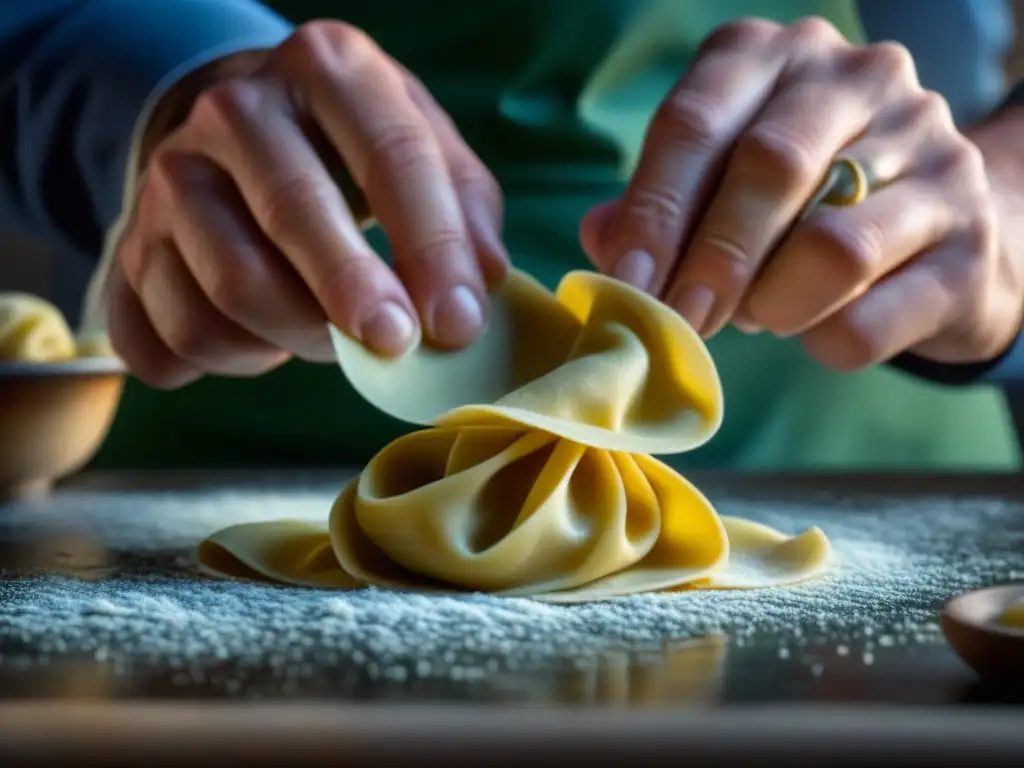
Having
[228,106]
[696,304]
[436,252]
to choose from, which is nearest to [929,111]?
[696,304]

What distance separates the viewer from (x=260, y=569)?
0.84 m

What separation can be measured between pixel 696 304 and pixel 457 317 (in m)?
0.18

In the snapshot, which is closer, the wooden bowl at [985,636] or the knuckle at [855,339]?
the wooden bowl at [985,636]

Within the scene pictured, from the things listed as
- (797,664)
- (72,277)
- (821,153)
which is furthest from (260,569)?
(72,277)

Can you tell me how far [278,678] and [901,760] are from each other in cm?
27

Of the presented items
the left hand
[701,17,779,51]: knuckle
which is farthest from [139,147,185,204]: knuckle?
[701,17,779,51]: knuckle

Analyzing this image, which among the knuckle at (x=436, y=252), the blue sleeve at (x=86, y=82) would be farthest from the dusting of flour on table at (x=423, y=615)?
the blue sleeve at (x=86, y=82)

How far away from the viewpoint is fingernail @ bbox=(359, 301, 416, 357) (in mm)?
874

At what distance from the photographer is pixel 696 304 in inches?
36.6

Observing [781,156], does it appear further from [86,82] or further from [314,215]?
[86,82]

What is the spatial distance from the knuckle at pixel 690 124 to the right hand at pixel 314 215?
0.15 m

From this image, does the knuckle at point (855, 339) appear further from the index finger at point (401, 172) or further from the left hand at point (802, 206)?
the index finger at point (401, 172)

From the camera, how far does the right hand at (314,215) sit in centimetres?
91

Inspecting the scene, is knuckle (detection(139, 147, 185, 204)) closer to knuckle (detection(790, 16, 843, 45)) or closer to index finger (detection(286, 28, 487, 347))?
index finger (detection(286, 28, 487, 347))
